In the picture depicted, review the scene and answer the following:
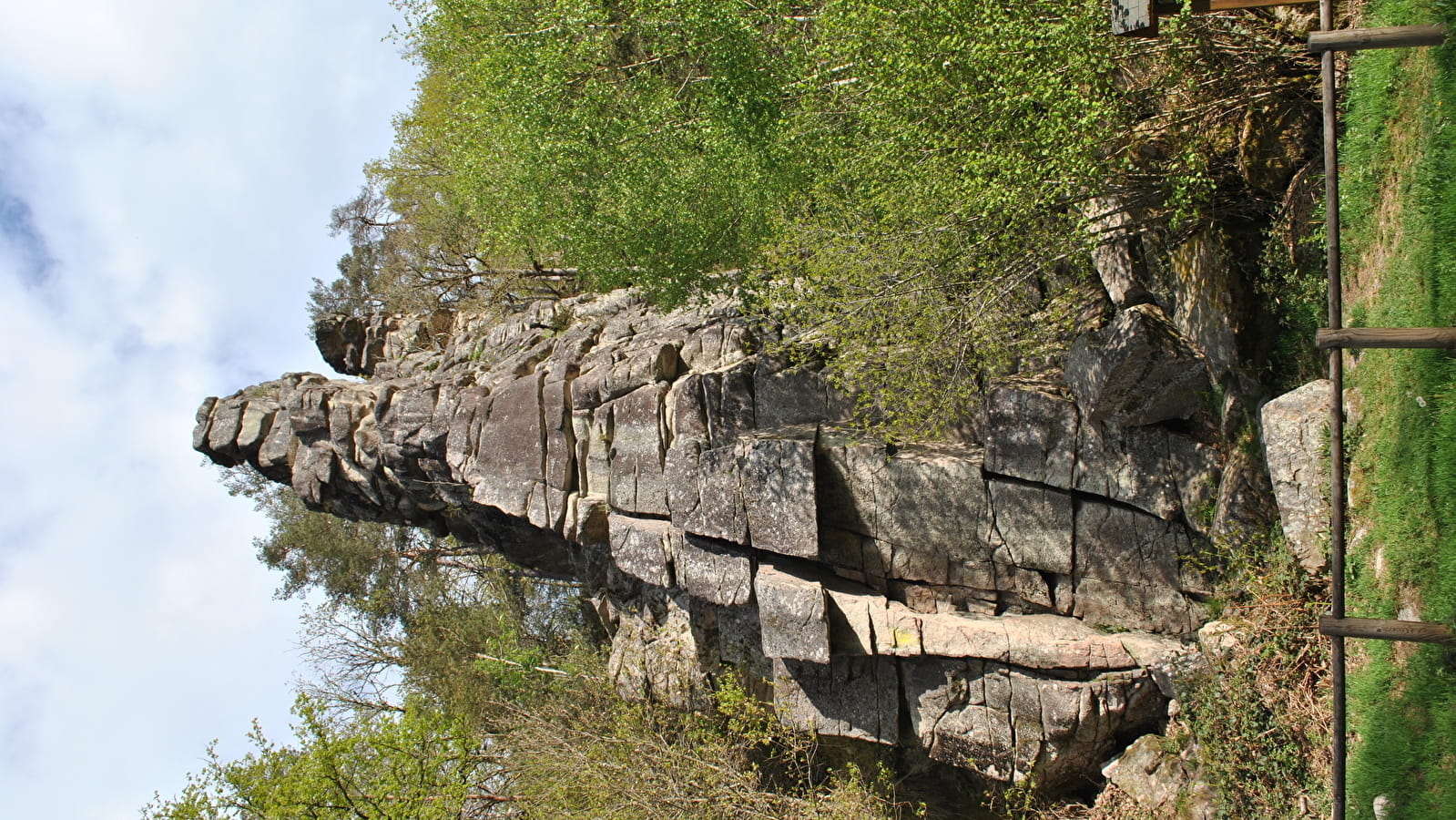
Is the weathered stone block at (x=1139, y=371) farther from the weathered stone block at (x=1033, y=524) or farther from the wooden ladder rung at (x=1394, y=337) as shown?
the wooden ladder rung at (x=1394, y=337)

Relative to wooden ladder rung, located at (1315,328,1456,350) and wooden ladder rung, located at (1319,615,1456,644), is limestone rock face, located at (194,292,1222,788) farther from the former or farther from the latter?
wooden ladder rung, located at (1319,615,1456,644)

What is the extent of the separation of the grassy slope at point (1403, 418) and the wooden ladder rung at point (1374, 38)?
501 mm

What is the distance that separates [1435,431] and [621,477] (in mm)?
14229

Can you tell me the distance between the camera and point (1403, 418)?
984 centimetres

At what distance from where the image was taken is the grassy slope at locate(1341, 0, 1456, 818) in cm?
912

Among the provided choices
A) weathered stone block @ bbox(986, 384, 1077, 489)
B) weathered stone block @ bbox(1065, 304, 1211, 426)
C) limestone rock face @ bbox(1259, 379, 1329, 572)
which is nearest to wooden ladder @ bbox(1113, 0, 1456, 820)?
limestone rock face @ bbox(1259, 379, 1329, 572)

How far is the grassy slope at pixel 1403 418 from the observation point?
29.9ft

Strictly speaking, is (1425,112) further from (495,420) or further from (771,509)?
(495,420)

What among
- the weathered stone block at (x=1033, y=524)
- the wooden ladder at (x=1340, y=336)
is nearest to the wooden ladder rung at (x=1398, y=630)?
the wooden ladder at (x=1340, y=336)

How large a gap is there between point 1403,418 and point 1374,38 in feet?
13.5

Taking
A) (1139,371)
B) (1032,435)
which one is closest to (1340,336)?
(1139,371)

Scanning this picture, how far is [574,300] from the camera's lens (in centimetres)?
2527

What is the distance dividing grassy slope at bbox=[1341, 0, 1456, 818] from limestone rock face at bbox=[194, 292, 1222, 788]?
10.4 ft

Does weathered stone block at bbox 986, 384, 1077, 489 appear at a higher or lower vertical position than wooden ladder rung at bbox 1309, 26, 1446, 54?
lower
